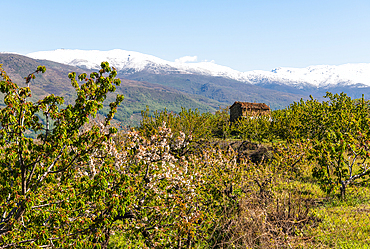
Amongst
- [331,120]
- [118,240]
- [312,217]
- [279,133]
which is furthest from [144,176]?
Result: [279,133]

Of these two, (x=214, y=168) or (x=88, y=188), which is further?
(x=214, y=168)

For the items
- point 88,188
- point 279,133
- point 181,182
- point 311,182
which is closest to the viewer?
point 88,188

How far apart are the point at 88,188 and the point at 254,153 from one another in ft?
72.8

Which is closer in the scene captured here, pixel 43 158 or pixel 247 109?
pixel 43 158

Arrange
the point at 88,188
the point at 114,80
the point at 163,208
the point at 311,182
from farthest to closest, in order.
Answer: the point at 311,182 → the point at 163,208 → the point at 114,80 → the point at 88,188

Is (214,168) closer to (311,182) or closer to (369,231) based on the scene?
(369,231)

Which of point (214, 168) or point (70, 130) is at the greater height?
point (70, 130)

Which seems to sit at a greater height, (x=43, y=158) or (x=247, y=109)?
(x=247, y=109)

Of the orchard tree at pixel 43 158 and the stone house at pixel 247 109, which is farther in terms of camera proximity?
the stone house at pixel 247 109

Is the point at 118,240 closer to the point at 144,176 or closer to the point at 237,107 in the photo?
the point at 144,176

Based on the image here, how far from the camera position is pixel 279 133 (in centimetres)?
3478

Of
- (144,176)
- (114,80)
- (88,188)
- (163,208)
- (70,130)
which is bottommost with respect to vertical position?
(163,208)

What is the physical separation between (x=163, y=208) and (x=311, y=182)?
13.5 metres

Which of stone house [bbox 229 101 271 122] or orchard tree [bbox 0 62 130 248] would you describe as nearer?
orchard tree [bbox 0 62 130 248]
